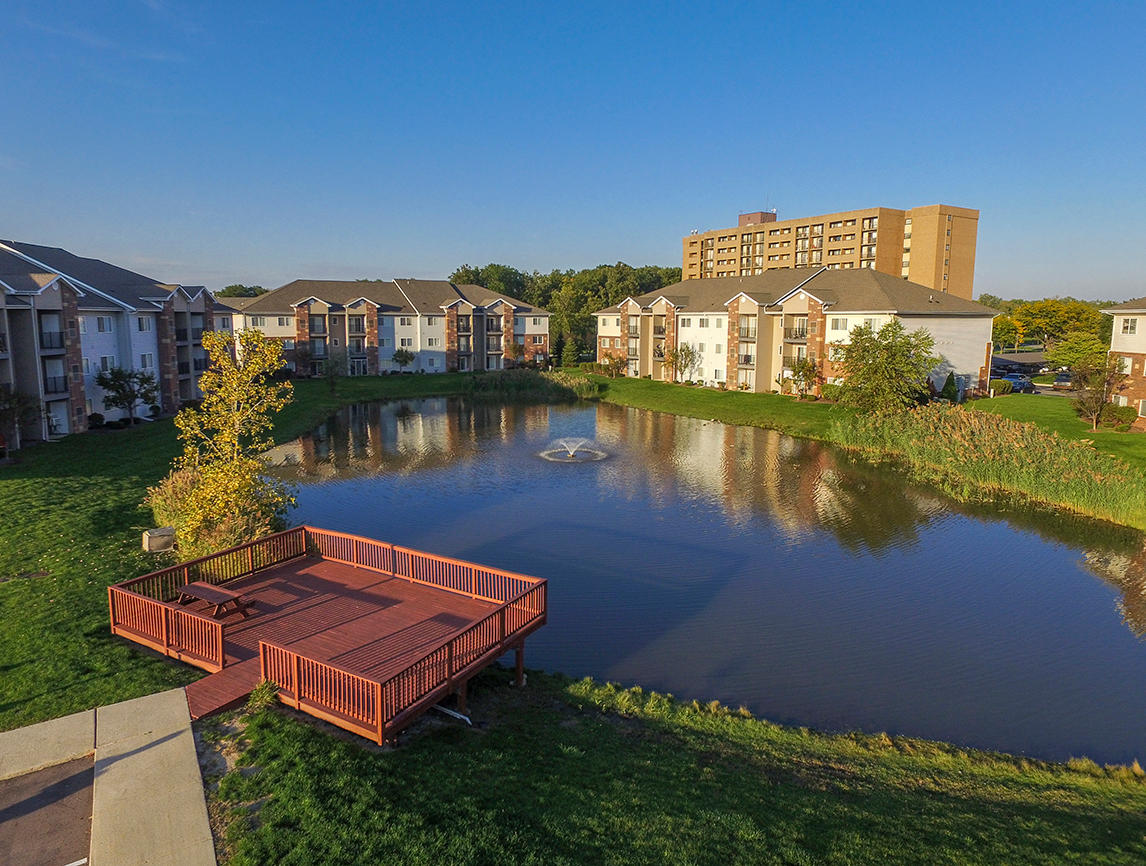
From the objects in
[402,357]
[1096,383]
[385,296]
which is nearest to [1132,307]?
[1096,383]

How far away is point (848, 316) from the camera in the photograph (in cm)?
5622

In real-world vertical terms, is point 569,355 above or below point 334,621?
above

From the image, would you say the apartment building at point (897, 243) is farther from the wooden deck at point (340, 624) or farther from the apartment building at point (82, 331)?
the wooden deck at point (340, 624)

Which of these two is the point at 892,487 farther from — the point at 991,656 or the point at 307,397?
the point at 307,397

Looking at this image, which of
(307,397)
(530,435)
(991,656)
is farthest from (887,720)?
(307,397)

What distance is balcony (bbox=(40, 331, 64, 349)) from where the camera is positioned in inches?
1433

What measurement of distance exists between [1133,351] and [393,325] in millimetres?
66813

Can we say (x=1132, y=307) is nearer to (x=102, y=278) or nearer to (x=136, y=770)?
(x=136, y=770)

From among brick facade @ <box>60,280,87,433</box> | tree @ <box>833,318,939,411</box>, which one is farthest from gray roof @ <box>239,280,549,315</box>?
tree @ <box>833,318,939,411</box>

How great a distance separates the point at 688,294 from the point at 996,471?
48.5 metres

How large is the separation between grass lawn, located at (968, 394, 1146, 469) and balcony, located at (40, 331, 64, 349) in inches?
2069

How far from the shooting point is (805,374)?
58.0 m

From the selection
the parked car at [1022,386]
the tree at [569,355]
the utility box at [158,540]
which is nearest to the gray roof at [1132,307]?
the parked car at [1022,386]

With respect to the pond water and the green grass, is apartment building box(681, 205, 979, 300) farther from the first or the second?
the green grass
